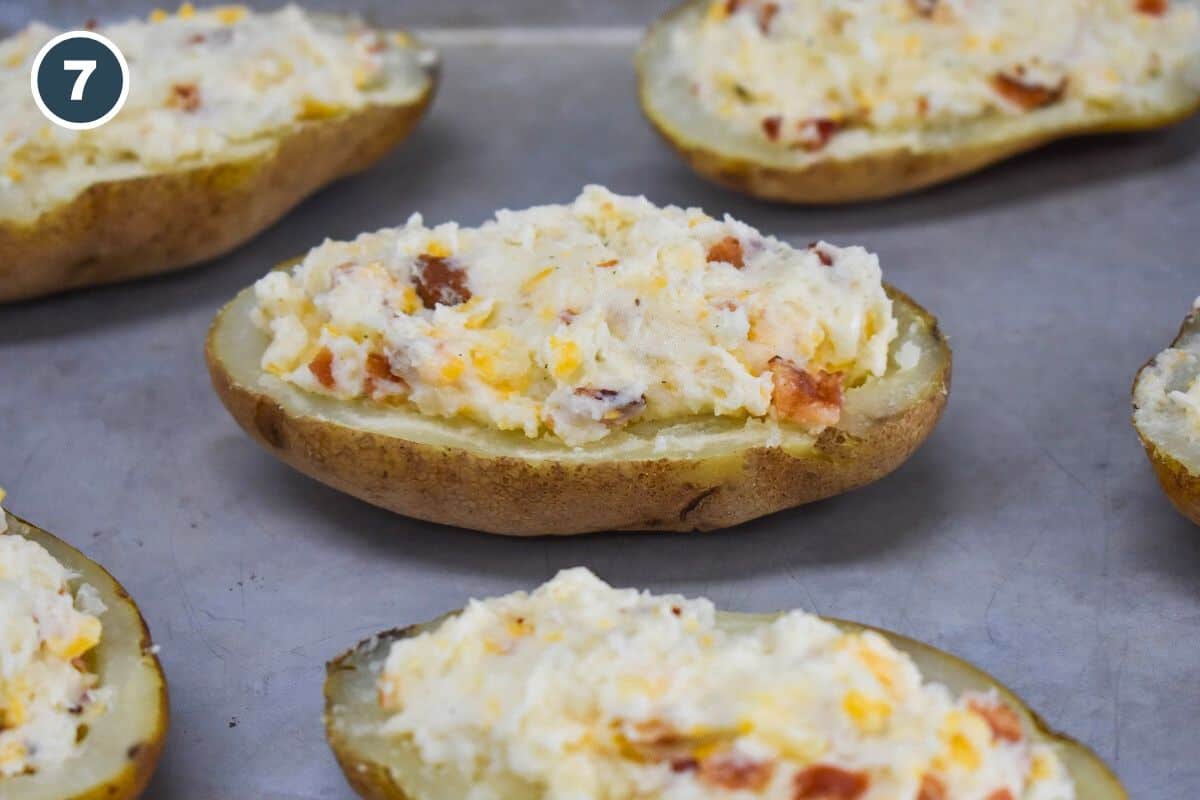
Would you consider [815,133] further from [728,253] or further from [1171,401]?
[1171,401]

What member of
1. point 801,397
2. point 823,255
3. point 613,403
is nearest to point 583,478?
point 613,403

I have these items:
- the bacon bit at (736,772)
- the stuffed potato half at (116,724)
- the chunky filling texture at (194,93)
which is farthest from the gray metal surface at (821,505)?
the bacon bit at (736,772)

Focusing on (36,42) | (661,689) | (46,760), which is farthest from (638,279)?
(36,42)

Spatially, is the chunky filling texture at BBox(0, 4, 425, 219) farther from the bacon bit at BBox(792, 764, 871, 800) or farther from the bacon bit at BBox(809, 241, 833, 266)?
the bacon bit at BBox(792, 764, 871, 800)

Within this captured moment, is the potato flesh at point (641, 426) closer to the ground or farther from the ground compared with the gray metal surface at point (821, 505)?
farther from the ground

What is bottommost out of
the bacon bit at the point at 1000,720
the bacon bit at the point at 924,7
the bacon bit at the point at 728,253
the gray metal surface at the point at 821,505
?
the gray metal surface at the point at 821,505

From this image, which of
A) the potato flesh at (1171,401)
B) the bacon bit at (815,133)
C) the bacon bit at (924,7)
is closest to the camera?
the potato flesh at (1171,401)

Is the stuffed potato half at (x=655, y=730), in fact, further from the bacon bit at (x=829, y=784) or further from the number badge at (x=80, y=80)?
the number badge at (x=80, y=80)

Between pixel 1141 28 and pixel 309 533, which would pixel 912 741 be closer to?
pixel 309 533
